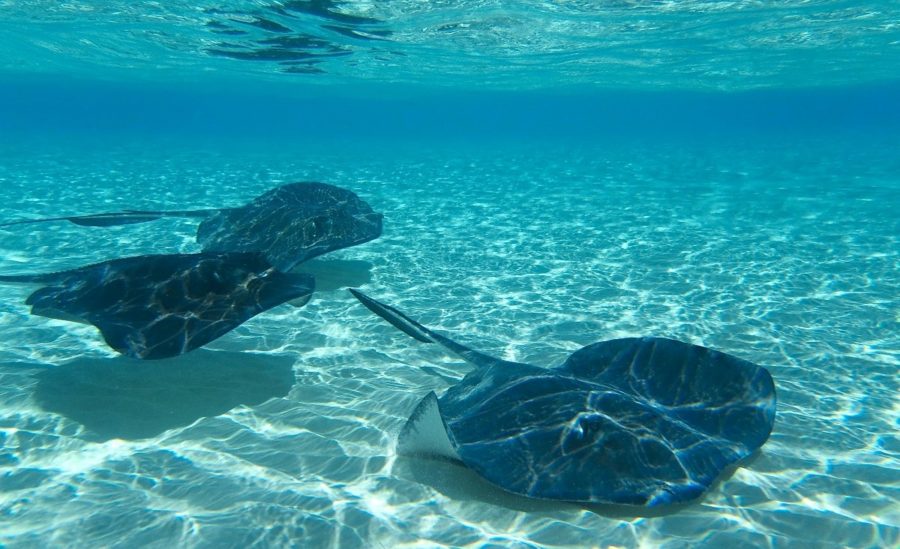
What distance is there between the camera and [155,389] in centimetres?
685

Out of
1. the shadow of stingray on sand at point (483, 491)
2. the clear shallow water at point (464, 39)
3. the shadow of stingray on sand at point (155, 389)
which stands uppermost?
the clear shallow water at point (464, 39)

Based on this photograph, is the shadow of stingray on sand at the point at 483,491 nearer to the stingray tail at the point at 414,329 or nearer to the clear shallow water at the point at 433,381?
the clear shallow water at the point at 433,381

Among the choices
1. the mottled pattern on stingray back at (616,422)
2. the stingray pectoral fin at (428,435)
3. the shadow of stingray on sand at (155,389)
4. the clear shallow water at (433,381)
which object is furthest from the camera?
the shadow of stingray on sand at (155,389)

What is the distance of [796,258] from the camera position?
43.7 ft

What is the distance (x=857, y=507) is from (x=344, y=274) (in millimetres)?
9412

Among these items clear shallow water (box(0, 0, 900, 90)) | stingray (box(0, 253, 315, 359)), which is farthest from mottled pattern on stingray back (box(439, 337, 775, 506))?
clear shallow water (box(0, 0, 900, 90))

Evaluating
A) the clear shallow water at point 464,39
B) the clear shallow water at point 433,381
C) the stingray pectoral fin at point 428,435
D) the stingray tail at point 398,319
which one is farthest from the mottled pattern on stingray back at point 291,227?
the clear shallow water at point 464,39

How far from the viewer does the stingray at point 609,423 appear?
415cm

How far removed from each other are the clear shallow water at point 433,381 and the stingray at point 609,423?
A: 0.58 meters

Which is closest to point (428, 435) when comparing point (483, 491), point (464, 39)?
point (483, 491)

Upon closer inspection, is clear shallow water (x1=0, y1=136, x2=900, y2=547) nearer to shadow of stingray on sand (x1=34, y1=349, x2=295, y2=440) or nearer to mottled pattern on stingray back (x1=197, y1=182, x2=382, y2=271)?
shadow of stingray on sand (x1=34, y1=349, x2=295, y2=440)

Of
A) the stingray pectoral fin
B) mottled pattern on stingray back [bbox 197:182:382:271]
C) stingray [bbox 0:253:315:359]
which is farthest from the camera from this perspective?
mottled pattern on stingray back [bbox 197:182:382:271]

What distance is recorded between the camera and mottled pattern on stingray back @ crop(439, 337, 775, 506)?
4148mm

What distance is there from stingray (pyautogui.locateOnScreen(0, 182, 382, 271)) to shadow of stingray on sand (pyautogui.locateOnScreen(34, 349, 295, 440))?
199 centimetres
